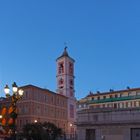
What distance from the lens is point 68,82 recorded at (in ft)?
330

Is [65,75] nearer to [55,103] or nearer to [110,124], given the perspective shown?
[55,103]

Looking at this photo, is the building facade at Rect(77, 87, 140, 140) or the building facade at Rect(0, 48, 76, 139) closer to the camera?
the building facade at Rect(77, 87, 140, 140)

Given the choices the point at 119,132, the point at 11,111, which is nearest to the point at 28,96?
the point at 119,132

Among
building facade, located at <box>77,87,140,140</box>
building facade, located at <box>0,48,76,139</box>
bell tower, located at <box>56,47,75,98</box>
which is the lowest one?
building facade, located at <box>77,87,140,140</box>

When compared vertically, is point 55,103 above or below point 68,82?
below

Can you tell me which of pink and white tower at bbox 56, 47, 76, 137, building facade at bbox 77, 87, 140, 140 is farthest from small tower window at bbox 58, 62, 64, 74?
building facade at bbox 77, 87, 140, 140

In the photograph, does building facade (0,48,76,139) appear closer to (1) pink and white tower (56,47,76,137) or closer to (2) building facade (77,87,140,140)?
(1) pink and white tower (56,47,76,137)

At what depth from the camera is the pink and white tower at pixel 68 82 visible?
101m

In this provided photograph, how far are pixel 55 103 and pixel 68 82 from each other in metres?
7.61

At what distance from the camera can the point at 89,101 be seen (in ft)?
344

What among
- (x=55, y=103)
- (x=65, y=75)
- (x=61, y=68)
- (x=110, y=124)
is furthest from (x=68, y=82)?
(x=110, y=124)

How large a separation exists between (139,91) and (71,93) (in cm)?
1852

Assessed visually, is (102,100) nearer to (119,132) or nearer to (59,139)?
(59,139)

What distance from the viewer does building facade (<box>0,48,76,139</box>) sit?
85.9m
